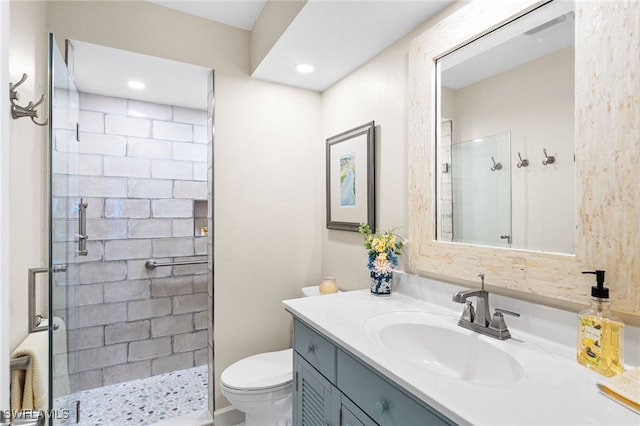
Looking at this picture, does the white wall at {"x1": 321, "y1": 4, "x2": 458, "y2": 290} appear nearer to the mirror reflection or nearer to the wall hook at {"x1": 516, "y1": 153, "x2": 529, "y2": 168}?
the mirror reflection

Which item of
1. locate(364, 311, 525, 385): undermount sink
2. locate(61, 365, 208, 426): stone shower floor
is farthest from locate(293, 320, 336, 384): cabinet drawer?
locate(61, 365, 208, 426): stone shower floor

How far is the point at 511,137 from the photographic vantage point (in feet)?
3.84

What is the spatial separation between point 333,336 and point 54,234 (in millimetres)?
1169

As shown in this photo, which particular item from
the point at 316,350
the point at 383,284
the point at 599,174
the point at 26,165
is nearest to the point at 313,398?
the point at 316,350

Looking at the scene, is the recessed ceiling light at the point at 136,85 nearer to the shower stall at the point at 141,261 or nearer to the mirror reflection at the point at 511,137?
the shower stall at the point at 141,261

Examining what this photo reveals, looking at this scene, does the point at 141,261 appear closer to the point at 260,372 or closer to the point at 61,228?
the point at 61,228

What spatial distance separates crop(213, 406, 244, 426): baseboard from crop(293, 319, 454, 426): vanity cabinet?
0.85 metres

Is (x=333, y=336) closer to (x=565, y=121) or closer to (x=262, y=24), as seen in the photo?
(x=565, y=121)

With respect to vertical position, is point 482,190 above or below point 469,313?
above

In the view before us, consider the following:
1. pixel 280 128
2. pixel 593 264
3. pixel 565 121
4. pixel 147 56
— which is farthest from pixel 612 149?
pixel 147 56

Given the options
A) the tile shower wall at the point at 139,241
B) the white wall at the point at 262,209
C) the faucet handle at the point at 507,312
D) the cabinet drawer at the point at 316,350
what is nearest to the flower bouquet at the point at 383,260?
the cabinet drawer at the point at 316,350

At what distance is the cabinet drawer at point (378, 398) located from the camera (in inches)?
31.2

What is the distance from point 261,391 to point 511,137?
1.63 meters

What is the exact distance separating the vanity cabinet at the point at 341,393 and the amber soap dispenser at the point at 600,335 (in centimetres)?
45
